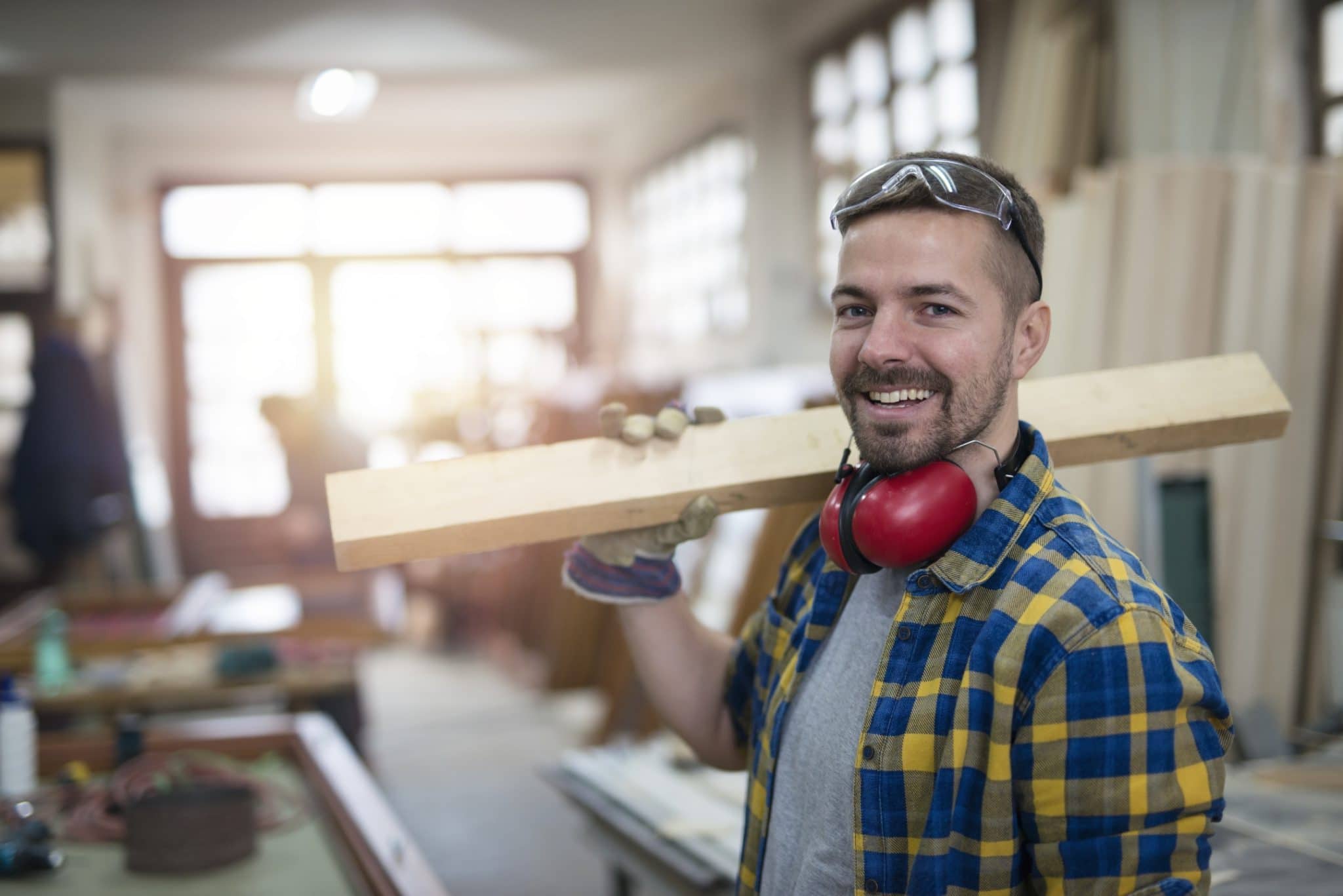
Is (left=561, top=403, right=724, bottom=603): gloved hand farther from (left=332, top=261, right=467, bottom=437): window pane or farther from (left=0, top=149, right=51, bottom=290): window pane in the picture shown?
(left=332, top=261, right=467, bottom=437): window pane

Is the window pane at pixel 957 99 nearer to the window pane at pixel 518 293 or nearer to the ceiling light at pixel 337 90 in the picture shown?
the ceiling light at pixel 337 90

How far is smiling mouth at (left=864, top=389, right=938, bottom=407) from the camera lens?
1294mm

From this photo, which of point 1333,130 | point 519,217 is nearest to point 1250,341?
point 1333,130

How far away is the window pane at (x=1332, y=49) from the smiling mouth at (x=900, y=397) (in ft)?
9.62

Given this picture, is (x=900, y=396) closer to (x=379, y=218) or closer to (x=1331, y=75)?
(x=1331, y=75)

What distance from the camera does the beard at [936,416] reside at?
128 centimetres

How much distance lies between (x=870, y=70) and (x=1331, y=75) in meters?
2.79

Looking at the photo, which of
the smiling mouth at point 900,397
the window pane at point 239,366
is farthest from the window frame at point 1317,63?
the window pane at point 239,366

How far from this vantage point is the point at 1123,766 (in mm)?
1080

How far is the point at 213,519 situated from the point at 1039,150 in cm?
807

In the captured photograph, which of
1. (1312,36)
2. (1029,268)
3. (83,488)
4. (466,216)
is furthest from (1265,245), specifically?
(466,216)

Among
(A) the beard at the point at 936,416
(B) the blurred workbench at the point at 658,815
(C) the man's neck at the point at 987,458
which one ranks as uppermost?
(A) the beard at the point at 936,416

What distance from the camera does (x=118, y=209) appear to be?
9.49 meters

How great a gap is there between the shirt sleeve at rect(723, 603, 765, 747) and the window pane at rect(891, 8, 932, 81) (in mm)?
4328
